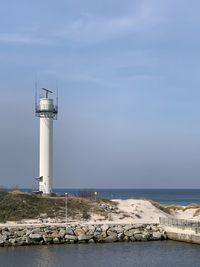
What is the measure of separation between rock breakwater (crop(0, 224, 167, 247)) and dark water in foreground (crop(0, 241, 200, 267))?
1156mm

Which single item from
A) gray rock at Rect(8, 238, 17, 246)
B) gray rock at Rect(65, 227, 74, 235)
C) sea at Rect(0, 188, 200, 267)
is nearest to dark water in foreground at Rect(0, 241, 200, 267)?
sea at Rect(0, 188, 200, 267)

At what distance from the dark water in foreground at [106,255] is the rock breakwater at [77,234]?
3.79 ft

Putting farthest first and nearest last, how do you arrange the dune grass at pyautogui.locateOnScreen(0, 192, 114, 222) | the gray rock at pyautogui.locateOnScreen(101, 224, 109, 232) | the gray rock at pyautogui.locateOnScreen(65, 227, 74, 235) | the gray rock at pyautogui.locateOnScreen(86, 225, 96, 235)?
the dune grass at pyautogui.locateOnScreen(0, 192, 114, 222), the gray rock at pyautogui.locateOnScreen(101, 224, 109, 232), the gray rock at pyautogui.locateOnScreen(86, 225, 96, 235), the gray rock at pyautogui.locateOnScreen(65, 227, 74, 235)

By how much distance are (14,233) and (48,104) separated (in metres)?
16.3

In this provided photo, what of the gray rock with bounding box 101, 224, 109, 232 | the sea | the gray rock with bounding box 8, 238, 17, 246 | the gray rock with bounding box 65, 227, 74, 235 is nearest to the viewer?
the sea

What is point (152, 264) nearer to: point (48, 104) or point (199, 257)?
point (199, 257)

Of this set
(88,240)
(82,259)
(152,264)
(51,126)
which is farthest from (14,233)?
(51,126)

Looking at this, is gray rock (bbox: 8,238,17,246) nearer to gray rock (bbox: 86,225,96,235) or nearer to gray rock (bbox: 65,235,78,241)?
gray rock (bbox: 65,235,78,241)

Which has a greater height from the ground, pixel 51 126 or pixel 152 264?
pixel 51 126

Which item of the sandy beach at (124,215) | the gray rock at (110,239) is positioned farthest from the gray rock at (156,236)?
the sandy beach at (124,215)

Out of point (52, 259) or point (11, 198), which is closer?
point (52, 259)

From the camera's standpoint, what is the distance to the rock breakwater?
3694 centimetres

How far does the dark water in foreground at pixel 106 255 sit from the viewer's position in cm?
2967

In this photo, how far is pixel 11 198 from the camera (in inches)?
1794
